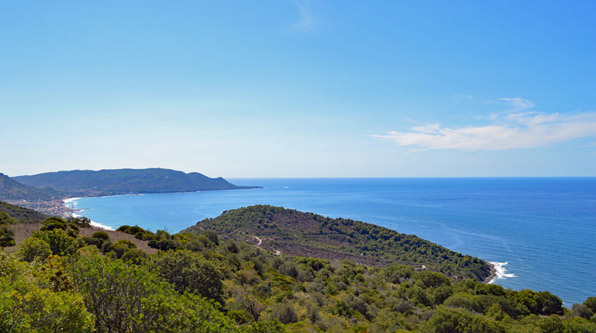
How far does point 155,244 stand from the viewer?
100ft

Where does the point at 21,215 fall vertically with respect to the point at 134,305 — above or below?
below

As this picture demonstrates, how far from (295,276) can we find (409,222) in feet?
290

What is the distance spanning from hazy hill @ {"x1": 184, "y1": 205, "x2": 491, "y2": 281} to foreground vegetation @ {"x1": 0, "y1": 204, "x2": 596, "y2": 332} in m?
25.2

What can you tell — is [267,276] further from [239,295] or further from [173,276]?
[173,276]

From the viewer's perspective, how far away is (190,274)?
1623 cm

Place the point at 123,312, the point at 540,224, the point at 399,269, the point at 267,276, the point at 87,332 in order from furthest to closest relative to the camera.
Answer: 1. the point at 540,224
2. the point at 399,269
3. the point at 267,276
4. the point at 123,312
5. the point at 87,332

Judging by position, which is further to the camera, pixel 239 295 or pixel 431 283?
pixel 431 283

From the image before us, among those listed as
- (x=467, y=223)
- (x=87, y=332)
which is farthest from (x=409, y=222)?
(x=87, y=332)

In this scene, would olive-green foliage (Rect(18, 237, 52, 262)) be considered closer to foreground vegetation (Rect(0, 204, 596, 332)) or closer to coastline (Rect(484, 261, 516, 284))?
foreground vegetation (Rect(0, 204, 596, 332))

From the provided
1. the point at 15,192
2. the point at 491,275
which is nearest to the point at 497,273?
the point at 491,275

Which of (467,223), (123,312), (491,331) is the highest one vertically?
(123,312)

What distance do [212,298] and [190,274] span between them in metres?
1.84

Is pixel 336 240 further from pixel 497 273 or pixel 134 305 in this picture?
pixel 134 305

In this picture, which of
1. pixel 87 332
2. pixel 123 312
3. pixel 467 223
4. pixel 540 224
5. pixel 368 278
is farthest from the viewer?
pixel 467 223
